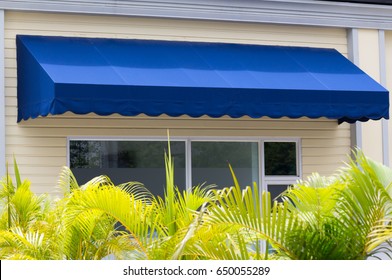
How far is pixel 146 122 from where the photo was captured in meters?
13.4

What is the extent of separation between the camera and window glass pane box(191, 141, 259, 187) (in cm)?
1379

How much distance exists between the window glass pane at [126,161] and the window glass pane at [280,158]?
140 cm

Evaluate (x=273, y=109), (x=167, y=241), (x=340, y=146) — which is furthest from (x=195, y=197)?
(x=340, y=146)

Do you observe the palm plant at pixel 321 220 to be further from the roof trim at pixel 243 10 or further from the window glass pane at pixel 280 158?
the window glass pane at pixel 280 158

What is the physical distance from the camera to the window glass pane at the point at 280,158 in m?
14.2

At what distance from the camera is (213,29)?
1404 cm

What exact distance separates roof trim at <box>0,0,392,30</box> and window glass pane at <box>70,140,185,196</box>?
189cm

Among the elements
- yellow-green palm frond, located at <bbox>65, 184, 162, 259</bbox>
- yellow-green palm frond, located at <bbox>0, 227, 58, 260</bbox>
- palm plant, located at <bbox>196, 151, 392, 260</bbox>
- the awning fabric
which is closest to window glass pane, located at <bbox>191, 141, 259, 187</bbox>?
the awning fabric

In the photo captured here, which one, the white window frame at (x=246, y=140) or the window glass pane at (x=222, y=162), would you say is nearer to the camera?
the white window frame at (x=246, y=140)

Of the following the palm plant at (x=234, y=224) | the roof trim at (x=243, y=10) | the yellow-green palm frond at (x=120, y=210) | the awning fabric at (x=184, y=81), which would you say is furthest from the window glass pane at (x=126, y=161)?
the yellow-green palm frond at (x=120, y=210)

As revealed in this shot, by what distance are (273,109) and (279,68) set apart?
1052mm

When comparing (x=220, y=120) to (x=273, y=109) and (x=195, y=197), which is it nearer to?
(x=273, y=109)

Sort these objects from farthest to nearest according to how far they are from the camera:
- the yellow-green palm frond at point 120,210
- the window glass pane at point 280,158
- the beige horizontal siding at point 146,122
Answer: the window glass pane at point 280,158, the beige horizontal siding at point 146,122, the yellow-green palm frond at point 120,210

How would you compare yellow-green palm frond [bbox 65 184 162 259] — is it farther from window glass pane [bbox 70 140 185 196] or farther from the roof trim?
the roof trim
